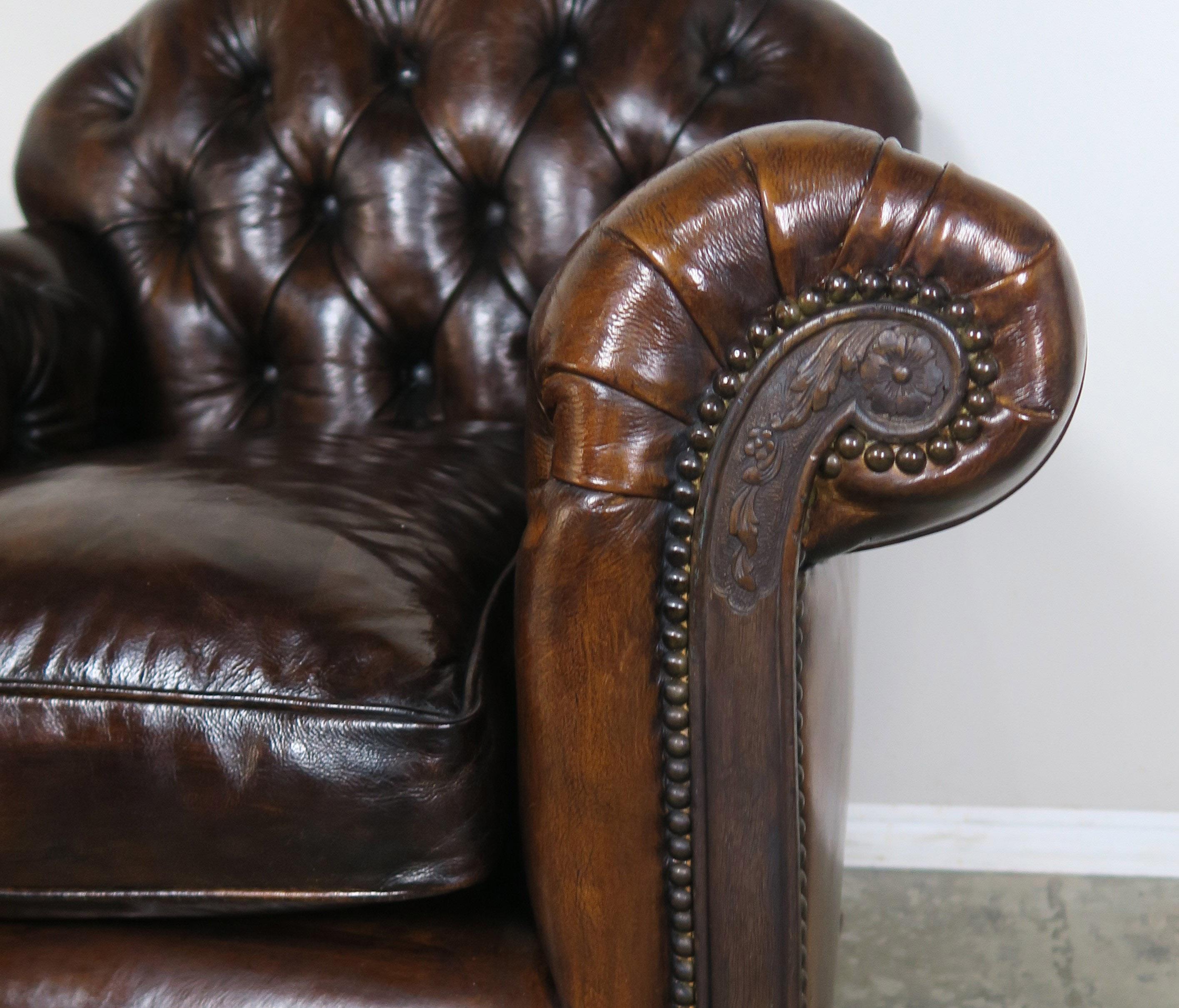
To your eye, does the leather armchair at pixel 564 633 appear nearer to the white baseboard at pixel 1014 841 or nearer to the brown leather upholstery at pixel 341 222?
the brown leather upholstery at pixel 341 222

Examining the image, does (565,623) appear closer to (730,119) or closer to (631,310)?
(631,310)

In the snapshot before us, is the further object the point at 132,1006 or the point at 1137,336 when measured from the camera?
the point at 1137,336

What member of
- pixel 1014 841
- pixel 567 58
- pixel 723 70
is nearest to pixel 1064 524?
pixel 1014 841

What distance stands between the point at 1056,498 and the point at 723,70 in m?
0.61

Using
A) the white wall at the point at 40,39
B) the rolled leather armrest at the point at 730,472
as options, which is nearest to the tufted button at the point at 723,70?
the rolled leather armrest at the point at 730,472

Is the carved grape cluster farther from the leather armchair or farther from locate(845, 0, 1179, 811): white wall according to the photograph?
locate(845, 0, 1179, 811): white wall

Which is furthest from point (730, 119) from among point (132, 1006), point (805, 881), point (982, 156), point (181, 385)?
point (132, 1006)

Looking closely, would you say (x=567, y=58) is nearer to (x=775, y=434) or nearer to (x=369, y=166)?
(x=369, y=166)

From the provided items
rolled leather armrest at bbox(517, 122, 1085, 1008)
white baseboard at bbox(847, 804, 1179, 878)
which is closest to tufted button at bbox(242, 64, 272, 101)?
rolled leather armrest at bbox(517, 122, 1085, 1008)

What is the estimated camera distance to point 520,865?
2.19 feet

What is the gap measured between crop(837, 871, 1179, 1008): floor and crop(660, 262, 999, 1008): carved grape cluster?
2.28 feet

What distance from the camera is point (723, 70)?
1.08m

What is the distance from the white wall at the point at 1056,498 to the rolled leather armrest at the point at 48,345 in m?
0.48

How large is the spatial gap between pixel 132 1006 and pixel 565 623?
1.06ft
